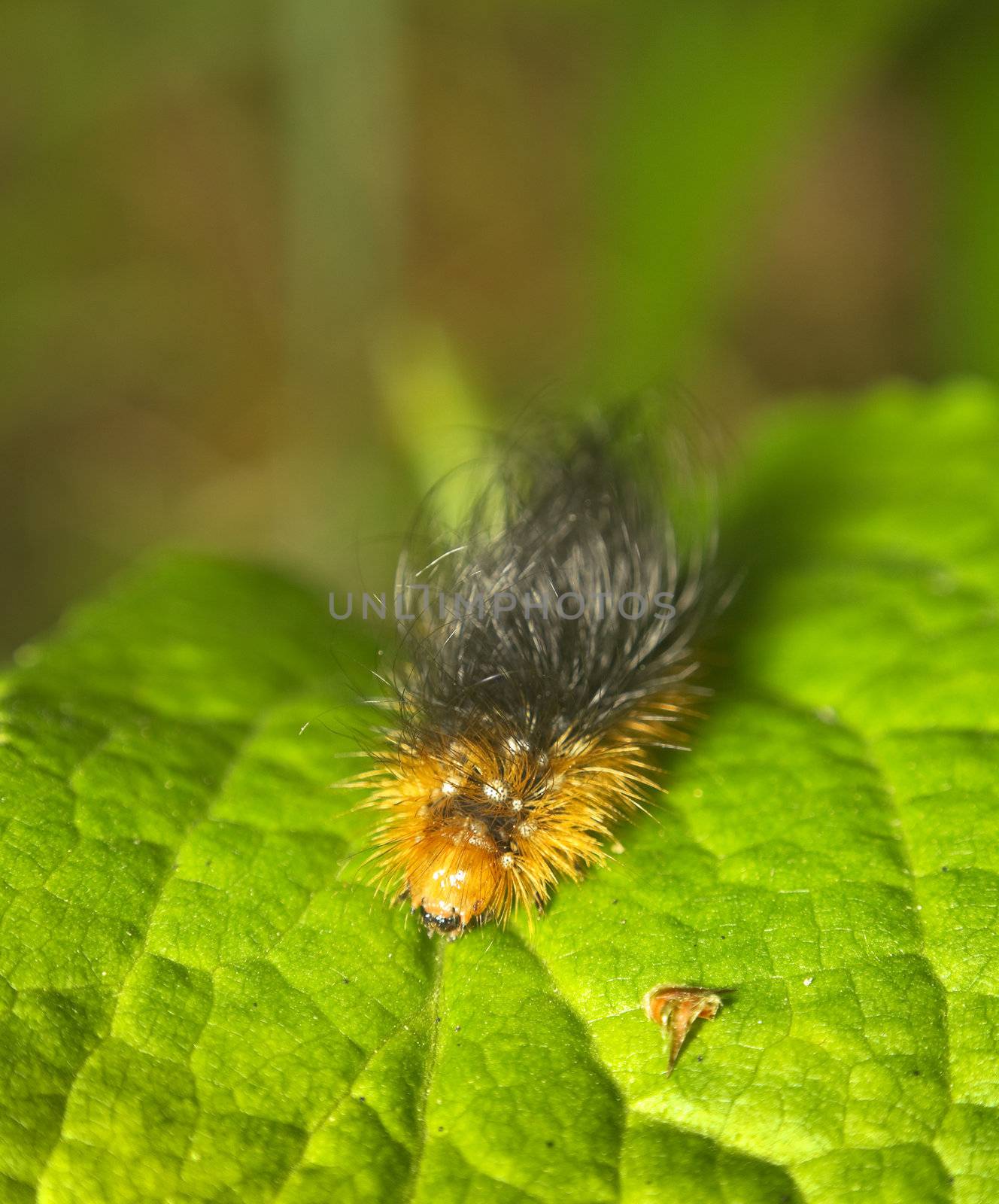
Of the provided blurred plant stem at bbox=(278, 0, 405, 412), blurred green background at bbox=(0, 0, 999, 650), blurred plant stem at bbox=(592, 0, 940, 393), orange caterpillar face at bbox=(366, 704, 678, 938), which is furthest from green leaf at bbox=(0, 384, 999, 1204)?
blurred plant stem at bbox=(278, 0, 405, 412)

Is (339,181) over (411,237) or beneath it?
over

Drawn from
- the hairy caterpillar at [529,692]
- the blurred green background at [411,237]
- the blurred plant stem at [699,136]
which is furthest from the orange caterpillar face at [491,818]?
the blurred plant stem at [699,136]

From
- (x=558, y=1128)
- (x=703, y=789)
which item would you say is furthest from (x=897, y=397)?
(x=558, y=1128)

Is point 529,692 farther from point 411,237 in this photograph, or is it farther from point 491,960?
point 411,237

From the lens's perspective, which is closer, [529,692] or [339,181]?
[529,692]

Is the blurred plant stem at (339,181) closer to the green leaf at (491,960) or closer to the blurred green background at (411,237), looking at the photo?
the blurred green background at (411,237)

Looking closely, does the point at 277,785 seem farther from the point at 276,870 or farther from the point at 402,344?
the point at 402,344

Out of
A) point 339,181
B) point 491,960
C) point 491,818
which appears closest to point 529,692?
point 491,818
